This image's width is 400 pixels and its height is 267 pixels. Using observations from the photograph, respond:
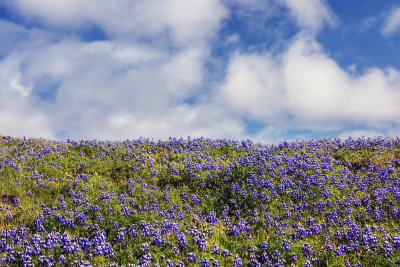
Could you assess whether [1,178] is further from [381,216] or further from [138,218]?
[381,216]

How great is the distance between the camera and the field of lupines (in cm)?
771

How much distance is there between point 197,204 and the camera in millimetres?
11508

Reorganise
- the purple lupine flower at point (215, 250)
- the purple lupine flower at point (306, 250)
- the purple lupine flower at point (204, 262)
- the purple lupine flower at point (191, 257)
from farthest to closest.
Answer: the purple lupine flower at point (306, 250) < the purple lupine flower at point (215, 250) < the purple lupine flower at point (191, 257) < the purple lupine flower at point (204, 262)

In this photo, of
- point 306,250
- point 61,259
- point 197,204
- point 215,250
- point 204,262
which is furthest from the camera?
point 197,204

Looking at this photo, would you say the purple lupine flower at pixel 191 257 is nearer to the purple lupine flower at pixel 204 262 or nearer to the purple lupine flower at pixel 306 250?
the purple lupine flower at pixel 204 262

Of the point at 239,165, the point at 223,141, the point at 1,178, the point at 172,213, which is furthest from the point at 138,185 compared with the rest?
the point at 223,141

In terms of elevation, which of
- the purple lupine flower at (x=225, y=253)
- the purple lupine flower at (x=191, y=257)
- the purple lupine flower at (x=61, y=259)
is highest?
the purple lupine flower at (x=225, y=253)

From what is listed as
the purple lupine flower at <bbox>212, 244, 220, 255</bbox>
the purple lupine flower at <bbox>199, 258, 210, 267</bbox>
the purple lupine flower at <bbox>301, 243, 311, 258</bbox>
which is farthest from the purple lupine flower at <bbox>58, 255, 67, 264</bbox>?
the purple lupine flower at <bbox>301, 243, 311, 258</bbox>

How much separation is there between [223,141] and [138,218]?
30.7 feet

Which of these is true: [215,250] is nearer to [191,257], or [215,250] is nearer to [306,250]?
[191,257]

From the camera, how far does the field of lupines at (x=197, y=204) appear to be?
7707 millimetres

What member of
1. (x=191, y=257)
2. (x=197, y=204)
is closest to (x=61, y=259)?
(x=191, y=257)

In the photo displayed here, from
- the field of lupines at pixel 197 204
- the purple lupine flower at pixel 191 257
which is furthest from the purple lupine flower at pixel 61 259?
the purple lupine flower at pixel 191 257

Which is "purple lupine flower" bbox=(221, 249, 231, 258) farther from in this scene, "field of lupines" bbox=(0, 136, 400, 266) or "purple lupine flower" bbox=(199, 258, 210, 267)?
"purple lupine flower" bbox=(199, 258, 210, 267)
